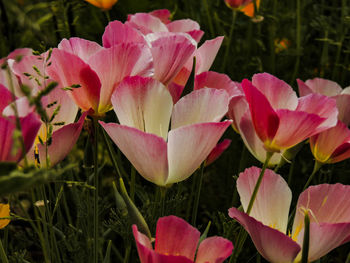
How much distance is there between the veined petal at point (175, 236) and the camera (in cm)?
38

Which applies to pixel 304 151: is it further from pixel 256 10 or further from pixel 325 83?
pixel 325 83

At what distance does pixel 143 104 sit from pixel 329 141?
0.22 meters

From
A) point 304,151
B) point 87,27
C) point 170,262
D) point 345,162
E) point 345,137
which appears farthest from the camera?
point 87,27

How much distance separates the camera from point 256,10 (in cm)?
106

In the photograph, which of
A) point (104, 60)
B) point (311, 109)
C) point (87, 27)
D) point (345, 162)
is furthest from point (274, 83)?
point (87, 27)

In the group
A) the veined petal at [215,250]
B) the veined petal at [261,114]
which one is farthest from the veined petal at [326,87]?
the veined petal at [215,250]

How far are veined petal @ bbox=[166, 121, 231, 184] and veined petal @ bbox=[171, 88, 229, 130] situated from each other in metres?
0.03

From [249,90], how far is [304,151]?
0.69 m

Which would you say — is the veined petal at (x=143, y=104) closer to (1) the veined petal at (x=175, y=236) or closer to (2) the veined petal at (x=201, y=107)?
(2) the veined petal at (x=201, y=107)

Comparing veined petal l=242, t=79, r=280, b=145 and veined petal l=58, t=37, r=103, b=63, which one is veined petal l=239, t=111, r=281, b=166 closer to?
veined petal l=242, t=79, r=280, b=145

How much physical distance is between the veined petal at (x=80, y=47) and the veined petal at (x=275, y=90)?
0.16m

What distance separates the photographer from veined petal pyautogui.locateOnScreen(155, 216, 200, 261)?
0.38 metres

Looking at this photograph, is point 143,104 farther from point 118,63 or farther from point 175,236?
point 175,236

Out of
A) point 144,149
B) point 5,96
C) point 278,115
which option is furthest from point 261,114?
point 5,96
